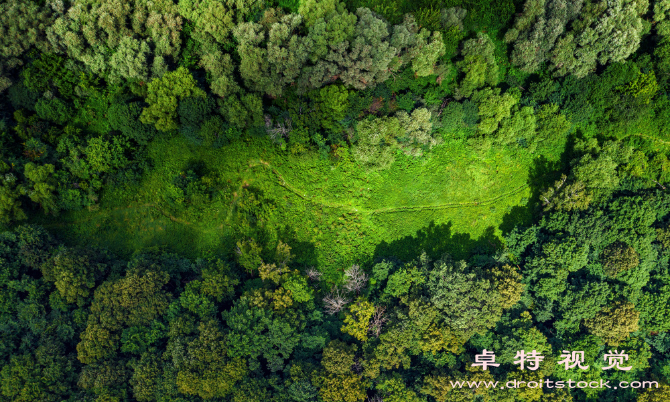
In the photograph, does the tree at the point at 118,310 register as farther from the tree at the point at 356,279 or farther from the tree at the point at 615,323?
the tree at the point at 615,323

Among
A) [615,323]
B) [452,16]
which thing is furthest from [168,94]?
[615,323]

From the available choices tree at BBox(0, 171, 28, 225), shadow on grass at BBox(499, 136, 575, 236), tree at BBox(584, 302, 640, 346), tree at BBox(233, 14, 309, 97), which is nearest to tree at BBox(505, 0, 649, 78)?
shadow on grass at BBox(499, 136, 575, 236)

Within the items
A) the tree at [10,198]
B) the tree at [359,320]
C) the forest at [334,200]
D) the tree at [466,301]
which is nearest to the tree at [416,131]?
the forest at [334,200]

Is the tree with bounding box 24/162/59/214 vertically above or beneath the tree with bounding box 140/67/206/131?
beneath

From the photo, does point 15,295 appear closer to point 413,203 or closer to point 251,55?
point 251,55

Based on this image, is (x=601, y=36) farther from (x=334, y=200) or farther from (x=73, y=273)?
(x=73, y=273)

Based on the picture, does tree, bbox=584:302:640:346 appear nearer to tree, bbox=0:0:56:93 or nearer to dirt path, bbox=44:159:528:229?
dirt path, bbox=44:159:528:229

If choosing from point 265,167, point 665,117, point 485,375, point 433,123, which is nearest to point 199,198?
point 265,167
